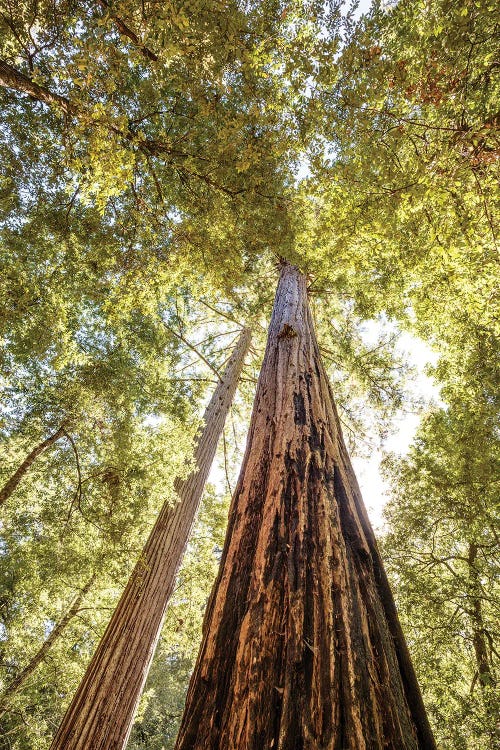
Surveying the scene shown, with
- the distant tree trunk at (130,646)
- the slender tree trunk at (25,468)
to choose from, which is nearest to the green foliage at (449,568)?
the distant tree trunk at (130,646)

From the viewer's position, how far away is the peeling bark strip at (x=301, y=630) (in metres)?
0.83

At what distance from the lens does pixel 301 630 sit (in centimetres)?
100

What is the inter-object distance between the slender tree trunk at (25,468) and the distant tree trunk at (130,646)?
2.02m

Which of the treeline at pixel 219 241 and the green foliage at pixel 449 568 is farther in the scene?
the green foliage at pixel 449 568

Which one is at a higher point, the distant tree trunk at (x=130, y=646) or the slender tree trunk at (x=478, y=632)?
the slender tree trunk at (x=478, y=632)

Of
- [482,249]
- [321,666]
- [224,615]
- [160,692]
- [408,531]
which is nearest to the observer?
[321,666]

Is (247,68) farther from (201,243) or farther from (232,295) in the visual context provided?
(232,295)

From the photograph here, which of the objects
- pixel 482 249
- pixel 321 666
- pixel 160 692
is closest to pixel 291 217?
pixel 482 249

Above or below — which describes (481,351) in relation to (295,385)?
above

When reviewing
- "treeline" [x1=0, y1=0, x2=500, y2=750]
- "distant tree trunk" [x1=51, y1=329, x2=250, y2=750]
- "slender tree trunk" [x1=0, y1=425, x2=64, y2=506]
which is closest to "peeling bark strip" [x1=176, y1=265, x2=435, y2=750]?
"treeline" [x1=0, y1=0, x2=500, y2=750]

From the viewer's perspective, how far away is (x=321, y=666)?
913 mm

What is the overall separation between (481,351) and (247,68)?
17.5ft

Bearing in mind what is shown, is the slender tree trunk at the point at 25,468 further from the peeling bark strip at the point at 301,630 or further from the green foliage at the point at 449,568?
the green foliage at the point at 449,568

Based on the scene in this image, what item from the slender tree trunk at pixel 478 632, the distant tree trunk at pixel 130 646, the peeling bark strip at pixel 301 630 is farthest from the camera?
the slender tree trunk at pixel 478 632
